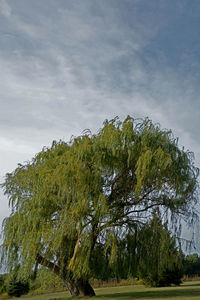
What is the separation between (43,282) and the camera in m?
11.2

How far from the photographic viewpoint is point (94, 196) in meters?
10.7

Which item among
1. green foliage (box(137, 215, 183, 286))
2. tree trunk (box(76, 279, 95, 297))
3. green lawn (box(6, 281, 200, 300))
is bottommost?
green lawn (box(6, 281, 200, 300))

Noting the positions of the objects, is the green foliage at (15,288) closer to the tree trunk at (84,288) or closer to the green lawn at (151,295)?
the green lawn at (151,295)

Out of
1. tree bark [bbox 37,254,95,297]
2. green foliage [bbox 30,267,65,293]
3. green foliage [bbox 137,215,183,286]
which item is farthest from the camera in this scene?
tree bark [bbox 37,254,95,297]

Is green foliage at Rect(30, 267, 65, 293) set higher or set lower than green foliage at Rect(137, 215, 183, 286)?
lower

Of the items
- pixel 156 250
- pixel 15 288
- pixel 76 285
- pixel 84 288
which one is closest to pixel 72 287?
pixel 76 285

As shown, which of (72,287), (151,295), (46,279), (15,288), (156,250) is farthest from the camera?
(15,288)

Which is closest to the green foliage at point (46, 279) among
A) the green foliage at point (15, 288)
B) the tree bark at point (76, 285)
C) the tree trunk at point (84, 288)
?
the tree bark at point (76, 285)

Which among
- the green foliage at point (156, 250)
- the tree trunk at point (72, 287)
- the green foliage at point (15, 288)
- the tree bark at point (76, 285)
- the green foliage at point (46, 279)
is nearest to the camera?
the green foliage at point (156, 250)

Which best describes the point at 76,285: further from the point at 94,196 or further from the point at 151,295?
the point at 94,196

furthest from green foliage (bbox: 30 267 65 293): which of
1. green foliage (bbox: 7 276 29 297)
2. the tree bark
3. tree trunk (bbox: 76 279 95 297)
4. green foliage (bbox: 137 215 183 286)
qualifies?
green foliage (bbox: 7 276 29 297)

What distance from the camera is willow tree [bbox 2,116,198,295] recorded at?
411 inches

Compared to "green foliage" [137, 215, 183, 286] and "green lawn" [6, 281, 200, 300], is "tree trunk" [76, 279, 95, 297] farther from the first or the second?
"green foliage" [137, 215, 183, 286]

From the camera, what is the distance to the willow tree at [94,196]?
10.4 metres
